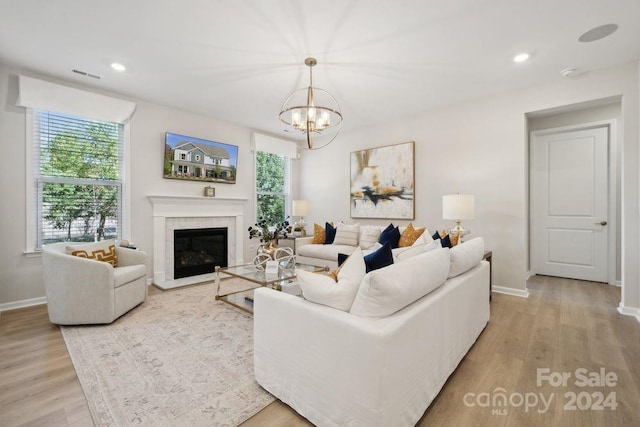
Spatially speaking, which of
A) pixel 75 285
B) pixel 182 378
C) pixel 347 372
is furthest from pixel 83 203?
pixel 347 372

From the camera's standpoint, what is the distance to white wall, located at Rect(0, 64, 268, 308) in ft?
10.4

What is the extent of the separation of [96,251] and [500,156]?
16.7 feet

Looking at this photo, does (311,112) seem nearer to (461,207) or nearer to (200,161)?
(461,207)

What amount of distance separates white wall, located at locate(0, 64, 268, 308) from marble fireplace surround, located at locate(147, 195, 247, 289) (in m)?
0.12

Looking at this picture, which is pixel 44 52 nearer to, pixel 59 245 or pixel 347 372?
pixel 59 245

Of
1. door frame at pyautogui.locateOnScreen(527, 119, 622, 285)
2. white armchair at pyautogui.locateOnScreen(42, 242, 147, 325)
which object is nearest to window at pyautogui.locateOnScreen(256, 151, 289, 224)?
white armchair at pyautogui.locateOnScreen(42, 242, 147, 325)

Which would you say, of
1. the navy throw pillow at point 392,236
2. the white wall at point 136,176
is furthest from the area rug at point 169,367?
the navy throw pillow at point 392,236

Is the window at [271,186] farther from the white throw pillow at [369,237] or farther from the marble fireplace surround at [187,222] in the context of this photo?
the white throw pillow at [369,237]

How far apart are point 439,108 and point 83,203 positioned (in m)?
5.21

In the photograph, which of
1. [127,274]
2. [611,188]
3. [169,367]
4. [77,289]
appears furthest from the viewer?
[611,188]

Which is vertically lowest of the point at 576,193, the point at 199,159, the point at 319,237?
the point at 319,237

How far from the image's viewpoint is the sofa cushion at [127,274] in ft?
9.39

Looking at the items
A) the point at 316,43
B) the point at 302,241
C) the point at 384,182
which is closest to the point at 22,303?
the point at 302,241

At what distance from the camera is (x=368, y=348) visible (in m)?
1.21
